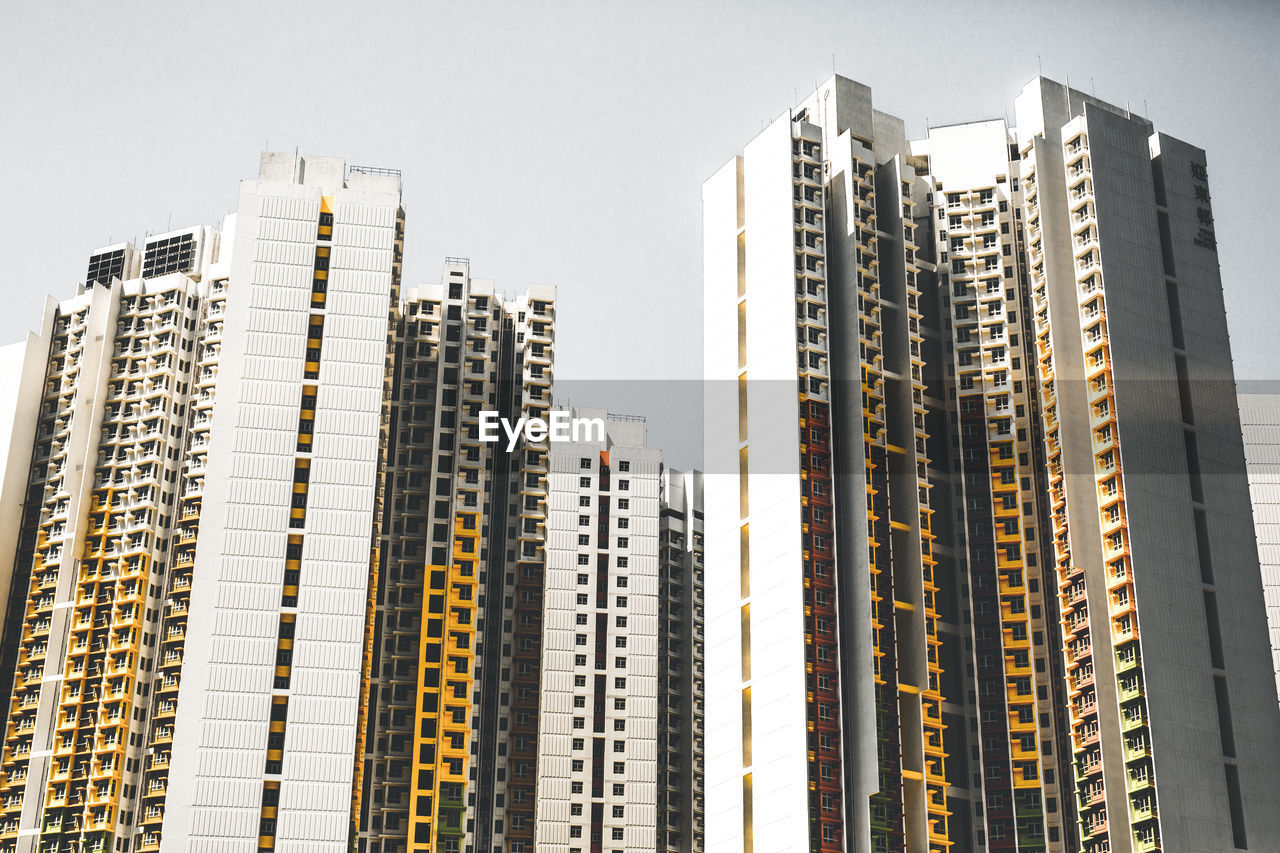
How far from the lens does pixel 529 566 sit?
57500 millimetres

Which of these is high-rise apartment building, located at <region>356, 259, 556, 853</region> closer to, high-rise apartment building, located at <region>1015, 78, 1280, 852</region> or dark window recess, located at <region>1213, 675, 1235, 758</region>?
high-rise apartment building, located at <region>1015, 78, 1280, 852</region>

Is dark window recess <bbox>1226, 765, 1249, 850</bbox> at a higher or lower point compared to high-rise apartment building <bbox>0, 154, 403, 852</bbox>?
lower

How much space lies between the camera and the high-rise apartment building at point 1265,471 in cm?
5328

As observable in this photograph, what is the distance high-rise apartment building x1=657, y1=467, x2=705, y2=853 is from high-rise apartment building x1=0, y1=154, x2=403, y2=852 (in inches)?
739

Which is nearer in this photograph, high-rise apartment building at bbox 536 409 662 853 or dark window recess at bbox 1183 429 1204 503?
dark window recess at bbox 1183 429 1204 503

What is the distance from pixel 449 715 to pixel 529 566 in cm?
723

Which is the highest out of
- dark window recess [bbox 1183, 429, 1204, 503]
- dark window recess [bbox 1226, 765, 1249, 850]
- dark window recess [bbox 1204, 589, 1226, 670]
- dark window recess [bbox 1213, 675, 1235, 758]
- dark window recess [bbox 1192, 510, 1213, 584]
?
dark window recess [bbox 1183, 429, 1204, 503]

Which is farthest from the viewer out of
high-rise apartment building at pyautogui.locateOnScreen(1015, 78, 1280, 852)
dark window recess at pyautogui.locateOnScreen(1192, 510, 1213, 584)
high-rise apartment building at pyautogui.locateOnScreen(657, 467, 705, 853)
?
high-rise apartment building at pyautogui.locateOnScreen(657, 467, 705, 853)

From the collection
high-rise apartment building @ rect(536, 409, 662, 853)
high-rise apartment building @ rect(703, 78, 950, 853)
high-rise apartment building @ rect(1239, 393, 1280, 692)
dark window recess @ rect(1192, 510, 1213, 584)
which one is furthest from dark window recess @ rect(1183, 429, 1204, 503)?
high-rise apartment building @ rect(536, 409, 662, 853)

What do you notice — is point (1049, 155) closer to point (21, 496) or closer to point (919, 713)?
point (919, 713)

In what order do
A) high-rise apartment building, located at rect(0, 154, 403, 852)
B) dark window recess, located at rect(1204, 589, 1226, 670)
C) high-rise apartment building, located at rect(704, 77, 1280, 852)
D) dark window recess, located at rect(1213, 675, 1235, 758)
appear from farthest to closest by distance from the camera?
high-rise apartment building, located at rect(0, 154, 403, 852), dark window recess, located at rect(1204, 589, 1226, 670), high-rise apartment building, located at rect(704, 77, 1280, 852), dark window recess, located at rect(1213, 675, 1235, 758)

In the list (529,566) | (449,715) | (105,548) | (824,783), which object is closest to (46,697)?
(105,548)

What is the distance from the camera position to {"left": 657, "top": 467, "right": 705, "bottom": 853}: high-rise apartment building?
59031mm

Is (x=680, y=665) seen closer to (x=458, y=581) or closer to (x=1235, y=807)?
(x=458, y=581)
